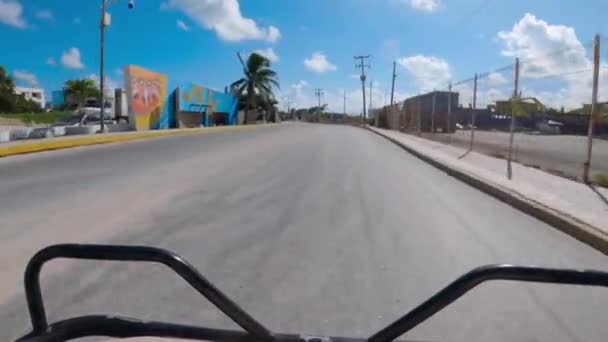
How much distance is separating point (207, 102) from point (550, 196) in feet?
133

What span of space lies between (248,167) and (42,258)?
33.0ft

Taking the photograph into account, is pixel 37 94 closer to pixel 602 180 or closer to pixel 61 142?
pixel 61 142

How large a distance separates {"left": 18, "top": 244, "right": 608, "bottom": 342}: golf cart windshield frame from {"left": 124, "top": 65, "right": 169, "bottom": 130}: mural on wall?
91.8 ft

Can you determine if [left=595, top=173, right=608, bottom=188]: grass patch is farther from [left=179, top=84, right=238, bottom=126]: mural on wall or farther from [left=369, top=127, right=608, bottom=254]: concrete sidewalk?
[left=179, top=84, right=238, bottom=126]: mural on wall

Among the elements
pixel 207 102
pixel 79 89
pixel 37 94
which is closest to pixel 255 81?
pixel 207 102

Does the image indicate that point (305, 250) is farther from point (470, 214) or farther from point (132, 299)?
point (470, 214)

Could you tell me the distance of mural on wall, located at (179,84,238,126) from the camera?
39469mm

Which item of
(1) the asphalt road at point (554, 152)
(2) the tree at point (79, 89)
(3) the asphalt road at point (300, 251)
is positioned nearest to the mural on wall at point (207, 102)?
(1) the asphalt road at point (554, 152)

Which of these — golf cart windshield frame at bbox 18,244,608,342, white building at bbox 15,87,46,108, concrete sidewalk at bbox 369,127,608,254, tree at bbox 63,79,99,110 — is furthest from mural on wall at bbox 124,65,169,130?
white building at bbox 15,87,46,108

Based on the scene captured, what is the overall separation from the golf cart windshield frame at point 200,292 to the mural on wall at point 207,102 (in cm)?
3659

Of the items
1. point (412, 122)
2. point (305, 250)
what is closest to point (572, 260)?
point (305, 250)

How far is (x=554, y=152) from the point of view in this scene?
54.0ft

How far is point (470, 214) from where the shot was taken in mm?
7039

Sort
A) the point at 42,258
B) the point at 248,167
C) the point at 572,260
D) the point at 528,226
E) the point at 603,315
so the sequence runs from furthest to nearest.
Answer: the point at 248,167, the point at 528,226, the point at 572,260, the point at 603,315, the point at 42,258
